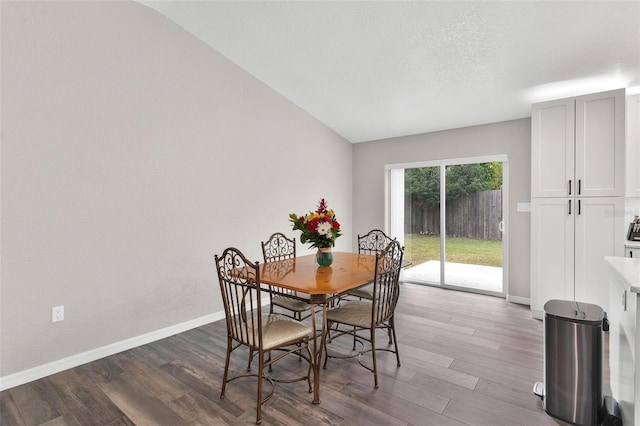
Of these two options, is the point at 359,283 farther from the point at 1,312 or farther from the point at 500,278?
the point at 500,278

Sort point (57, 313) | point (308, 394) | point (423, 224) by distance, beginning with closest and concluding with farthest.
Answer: point (308, 394) < point (57, 313) < point (423, 224)

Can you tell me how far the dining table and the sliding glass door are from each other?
7.29ft

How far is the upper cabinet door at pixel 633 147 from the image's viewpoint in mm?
3275

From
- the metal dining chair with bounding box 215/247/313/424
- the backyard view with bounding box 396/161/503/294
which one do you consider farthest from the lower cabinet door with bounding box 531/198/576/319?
the metal dining chair with bounding box 215/247/313/424

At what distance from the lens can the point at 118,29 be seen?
9.65 ft

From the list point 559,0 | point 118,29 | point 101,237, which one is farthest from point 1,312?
point 559,0

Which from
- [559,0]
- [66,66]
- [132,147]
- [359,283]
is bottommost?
[359,283]

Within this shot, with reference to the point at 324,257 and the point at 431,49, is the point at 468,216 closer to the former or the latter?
the point at 431,49

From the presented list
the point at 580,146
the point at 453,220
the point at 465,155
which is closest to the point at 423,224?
the point at 453,220

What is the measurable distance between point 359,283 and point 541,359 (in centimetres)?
177

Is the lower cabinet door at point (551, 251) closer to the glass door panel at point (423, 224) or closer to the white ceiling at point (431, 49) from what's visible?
the white ceiling at point (431, 49)

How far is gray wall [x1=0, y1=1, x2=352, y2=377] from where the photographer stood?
2443 millimetres

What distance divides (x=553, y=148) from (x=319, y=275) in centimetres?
301

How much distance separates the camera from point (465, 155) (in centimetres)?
464
